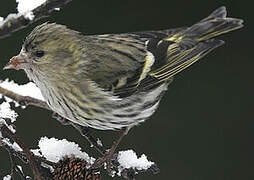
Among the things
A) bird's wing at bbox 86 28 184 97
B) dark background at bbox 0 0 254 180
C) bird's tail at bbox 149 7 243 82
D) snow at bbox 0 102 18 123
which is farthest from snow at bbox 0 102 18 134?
dark background at bbox 0 0 254 180

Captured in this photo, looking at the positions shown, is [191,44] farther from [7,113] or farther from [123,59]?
[7,113]

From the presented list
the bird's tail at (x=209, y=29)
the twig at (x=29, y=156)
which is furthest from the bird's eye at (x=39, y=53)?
the bird's tail at (x=209, y=29)

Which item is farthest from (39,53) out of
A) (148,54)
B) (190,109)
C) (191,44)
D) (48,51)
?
(190,109)

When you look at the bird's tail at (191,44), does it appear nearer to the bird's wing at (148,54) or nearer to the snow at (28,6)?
the bird's wing at (148,54)

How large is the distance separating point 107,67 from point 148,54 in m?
0.21

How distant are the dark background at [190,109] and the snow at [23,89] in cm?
173

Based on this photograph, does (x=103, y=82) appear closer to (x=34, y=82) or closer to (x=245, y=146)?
(x=34, y=82)

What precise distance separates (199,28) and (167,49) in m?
0.19

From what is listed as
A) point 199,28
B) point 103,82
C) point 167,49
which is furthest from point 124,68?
point 199,28

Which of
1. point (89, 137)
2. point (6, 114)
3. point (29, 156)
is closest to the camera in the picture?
point (29, 156)

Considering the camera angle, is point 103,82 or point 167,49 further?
point 167,49

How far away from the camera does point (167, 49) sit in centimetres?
261

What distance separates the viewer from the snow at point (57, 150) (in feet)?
6.09

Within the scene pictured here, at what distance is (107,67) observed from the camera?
2.36 m
